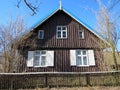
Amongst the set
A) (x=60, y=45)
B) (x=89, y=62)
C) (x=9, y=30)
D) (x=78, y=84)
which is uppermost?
(x=9, y=30)

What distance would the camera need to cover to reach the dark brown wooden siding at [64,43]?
18516 mm

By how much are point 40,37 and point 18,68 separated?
4012 mm

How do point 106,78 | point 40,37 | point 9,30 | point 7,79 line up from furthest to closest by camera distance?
point 40,37 < point 9,30 < point 106,78 < point 7,79

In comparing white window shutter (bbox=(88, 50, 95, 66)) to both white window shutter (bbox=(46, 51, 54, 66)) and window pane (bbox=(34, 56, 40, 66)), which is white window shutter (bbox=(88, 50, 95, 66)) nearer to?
white window shutter (bbox=(46, 51, 54, 66))

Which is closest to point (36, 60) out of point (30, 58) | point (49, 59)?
point (30, 58)

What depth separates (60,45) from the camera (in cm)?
1902

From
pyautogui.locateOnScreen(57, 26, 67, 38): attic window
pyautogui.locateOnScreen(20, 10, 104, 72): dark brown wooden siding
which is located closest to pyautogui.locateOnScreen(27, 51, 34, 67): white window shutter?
pyautogui.locateOnScreen(20, 10, 104, 72): dark brown wooden siding

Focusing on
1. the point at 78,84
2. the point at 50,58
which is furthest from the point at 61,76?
the point at 50,58

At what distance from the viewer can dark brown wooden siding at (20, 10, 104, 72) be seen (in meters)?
18.5

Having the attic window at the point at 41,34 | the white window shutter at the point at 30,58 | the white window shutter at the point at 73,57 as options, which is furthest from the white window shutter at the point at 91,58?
the white window shutter at the point at 30,58

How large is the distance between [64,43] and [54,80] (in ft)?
25.2

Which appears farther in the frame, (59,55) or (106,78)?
(59,55)

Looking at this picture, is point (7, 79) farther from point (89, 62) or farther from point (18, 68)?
point (89, 62)

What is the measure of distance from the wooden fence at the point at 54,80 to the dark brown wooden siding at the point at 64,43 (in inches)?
237
